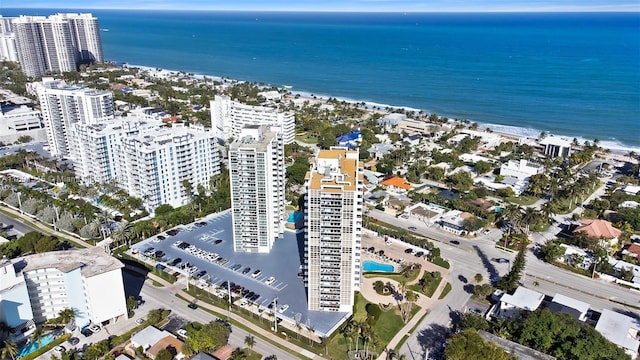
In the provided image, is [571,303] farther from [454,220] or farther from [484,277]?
[454,220]

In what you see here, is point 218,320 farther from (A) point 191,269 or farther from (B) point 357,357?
(B) point 357,357

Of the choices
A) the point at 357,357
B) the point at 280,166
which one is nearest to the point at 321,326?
the point at 357,357

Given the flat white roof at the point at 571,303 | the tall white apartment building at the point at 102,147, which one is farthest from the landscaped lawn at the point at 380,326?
the tall white apartment building at the point at 102,147

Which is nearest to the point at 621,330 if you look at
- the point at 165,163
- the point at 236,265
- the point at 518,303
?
the point at 518,303

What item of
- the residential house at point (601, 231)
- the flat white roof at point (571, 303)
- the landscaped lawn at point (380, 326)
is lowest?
the landscaped lawn at point (380, 326)

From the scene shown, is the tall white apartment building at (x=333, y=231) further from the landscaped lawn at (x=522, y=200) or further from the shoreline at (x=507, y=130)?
the shoreline at (x=507, y=130)

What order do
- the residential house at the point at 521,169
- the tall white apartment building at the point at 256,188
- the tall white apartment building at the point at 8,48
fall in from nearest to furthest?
the tall white apartment building at the point at 256,188
the residential house at the point at 521,169
the tall white apartment building at the point at 8,48

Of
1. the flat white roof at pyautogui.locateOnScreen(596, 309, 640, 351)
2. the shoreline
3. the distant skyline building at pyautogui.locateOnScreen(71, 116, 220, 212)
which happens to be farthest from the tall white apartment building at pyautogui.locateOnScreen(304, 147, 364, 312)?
the shoreline
